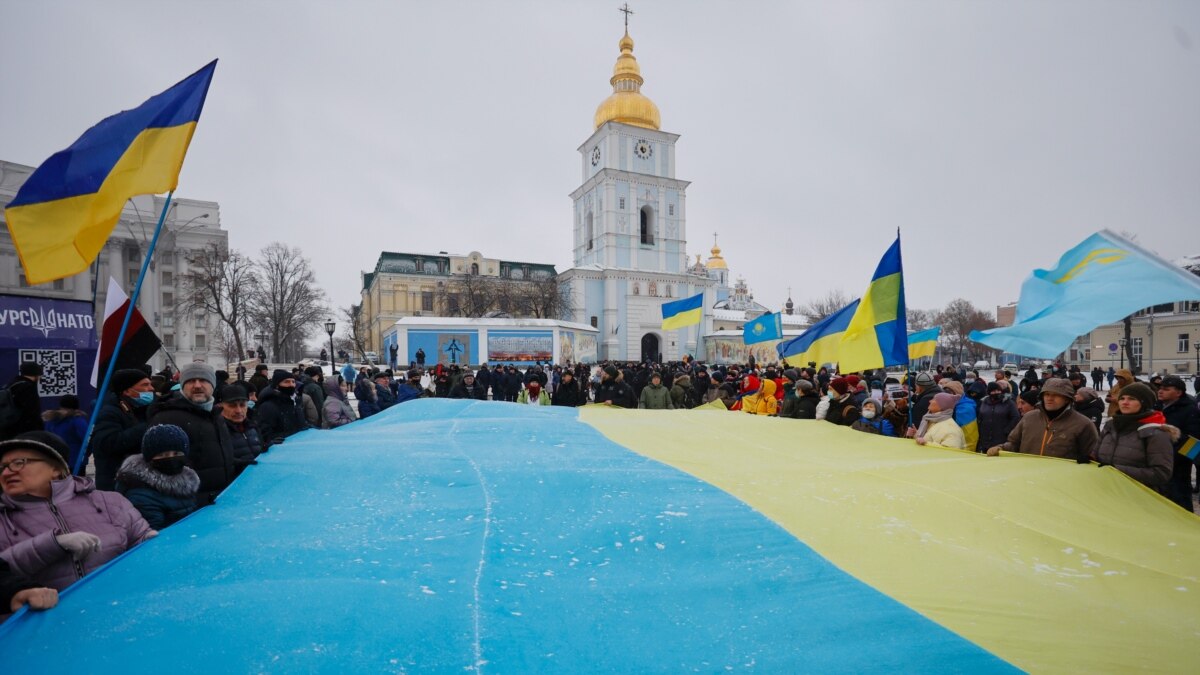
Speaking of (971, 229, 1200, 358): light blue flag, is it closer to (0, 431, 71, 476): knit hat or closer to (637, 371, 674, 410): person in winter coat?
(0, 431, 71, 476): knit hat

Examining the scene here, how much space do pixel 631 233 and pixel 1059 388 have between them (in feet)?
181

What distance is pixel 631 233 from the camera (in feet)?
193

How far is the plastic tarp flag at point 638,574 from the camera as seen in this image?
2.27 meters

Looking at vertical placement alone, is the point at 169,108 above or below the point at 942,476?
above

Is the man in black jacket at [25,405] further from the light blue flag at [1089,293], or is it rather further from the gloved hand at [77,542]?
the light blue flag at [1089,293]

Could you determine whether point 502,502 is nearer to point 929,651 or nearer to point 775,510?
point 775,510

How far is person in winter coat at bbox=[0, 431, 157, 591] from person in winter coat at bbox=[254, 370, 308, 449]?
11.1 ft

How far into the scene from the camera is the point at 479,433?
234 inches

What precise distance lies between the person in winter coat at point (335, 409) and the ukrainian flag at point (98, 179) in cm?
493

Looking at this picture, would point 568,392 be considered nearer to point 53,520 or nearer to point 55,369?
point 55,369

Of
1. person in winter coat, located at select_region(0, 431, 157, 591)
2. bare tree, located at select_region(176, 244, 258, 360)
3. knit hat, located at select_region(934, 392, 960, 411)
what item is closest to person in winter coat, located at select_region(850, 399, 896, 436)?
knit hat, located at select_region(934, 392, 960, 411)

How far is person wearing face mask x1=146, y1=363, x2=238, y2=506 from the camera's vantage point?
4016 millimetres

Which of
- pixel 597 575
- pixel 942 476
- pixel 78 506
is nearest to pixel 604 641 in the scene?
pixel 597 575

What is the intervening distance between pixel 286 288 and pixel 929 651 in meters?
51.5
